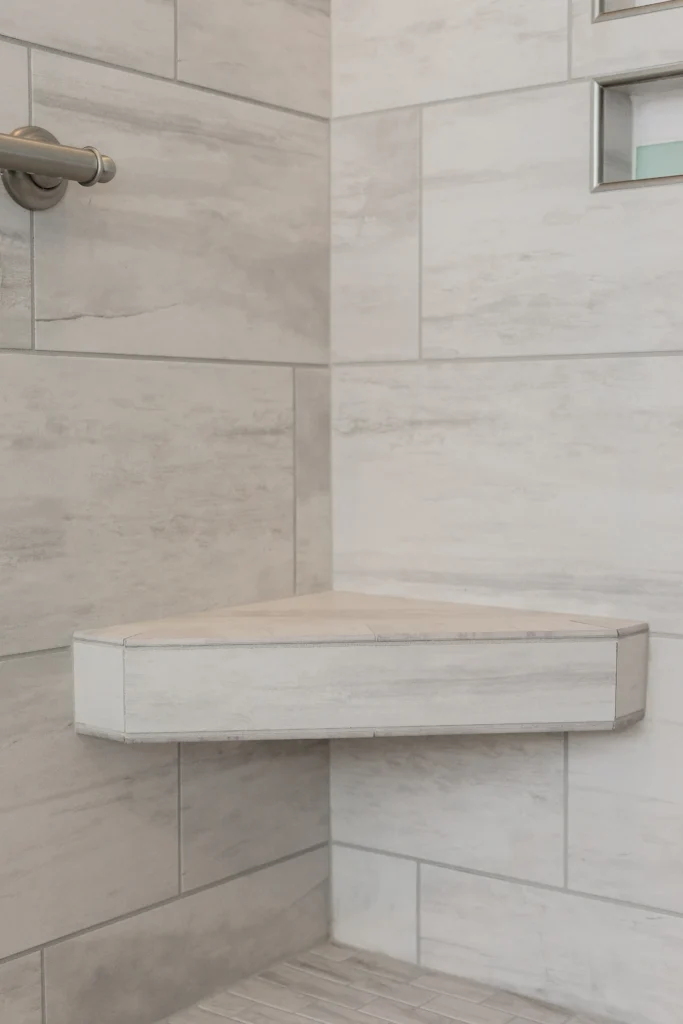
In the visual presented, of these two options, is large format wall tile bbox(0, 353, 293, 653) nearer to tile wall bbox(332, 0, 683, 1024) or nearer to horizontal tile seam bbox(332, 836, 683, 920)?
tile wall bbox(332, 0, 683, 1024)

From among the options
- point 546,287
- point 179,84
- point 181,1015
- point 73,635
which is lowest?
point 181,1015

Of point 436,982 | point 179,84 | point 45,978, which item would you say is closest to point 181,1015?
point 45,978

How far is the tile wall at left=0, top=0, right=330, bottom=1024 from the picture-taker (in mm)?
1232

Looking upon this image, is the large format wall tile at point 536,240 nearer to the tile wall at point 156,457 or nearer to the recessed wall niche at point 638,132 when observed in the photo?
the recessed wall niche at point 638,132

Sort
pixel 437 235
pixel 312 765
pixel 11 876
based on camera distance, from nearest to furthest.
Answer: pixel 11 876 → pixel 437 235 → pixel 312 765

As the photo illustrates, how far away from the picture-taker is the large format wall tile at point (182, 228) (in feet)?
4.10

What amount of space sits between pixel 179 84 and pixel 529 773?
2.82 feet

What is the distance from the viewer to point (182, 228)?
1.37 metres

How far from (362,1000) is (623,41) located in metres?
1.09

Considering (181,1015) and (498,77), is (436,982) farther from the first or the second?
(498,77)

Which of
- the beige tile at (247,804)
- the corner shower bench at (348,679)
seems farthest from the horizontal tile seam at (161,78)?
the beige tile at (247,804)

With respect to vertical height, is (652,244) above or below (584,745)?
above

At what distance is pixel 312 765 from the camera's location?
1.58 metres

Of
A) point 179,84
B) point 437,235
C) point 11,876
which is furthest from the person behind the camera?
point 437,235
